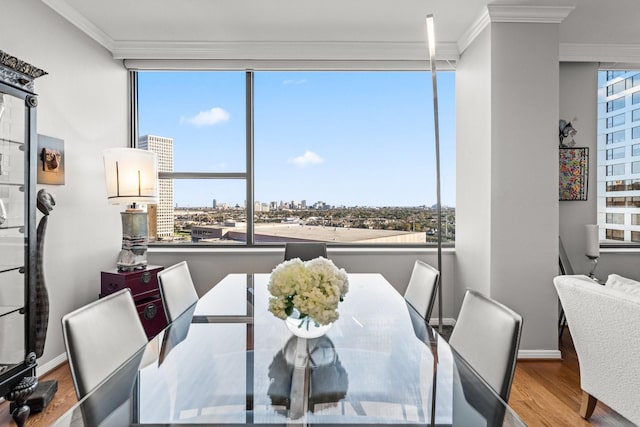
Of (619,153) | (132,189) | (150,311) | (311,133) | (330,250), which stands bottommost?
(150,311)

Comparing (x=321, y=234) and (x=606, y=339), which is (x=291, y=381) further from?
(x=321, y=234)

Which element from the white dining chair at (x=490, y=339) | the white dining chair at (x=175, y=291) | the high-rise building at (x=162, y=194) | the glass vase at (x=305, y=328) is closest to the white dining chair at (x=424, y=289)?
the white dining chair at (x=490, y=339)

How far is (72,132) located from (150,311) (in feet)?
4.98

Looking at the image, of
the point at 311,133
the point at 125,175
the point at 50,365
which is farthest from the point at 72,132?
the point at 311,133

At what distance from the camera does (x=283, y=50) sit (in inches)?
133

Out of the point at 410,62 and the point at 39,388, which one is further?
the point at 410,62

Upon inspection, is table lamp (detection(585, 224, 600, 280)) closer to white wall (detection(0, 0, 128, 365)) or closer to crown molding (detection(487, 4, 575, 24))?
crown molding (detection(487, 4, 575, 24))

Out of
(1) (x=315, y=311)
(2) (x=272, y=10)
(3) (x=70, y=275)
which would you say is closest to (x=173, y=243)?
(3) (x=70, y=275)

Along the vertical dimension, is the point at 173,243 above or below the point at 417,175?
below

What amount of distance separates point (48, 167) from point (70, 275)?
843 millimetres

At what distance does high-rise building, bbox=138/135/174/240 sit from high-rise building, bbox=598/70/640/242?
14.3ft

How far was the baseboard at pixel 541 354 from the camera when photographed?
9.28 feet

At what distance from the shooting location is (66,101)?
2746 mm

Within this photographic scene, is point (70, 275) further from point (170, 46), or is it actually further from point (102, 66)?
point (170, 46)
